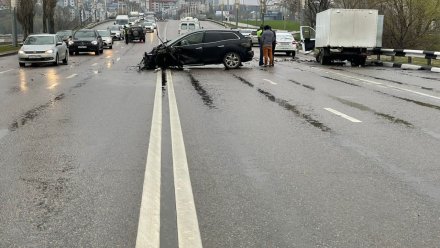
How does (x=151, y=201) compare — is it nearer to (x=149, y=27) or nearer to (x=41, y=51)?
(x=41, y=51)

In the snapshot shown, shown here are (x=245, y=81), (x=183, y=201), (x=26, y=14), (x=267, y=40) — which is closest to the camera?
(x=183, y=201)

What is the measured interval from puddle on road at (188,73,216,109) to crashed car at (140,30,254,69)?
4.25 m

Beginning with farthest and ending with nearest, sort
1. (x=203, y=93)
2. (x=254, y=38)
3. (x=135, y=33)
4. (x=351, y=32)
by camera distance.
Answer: (x=135, y=33) < (x=254, y=38) < (x=351, y=32) < (x=203, y=93)

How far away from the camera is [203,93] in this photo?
46.6 feet

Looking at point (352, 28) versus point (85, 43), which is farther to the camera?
point (85, 43)

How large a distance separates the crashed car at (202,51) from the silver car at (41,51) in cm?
457

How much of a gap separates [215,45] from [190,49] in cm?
105

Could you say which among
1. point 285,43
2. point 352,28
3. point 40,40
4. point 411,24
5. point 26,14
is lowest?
point 285,43

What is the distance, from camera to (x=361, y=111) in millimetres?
11133

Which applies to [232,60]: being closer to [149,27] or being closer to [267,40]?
[267,40]

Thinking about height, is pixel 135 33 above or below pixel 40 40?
above

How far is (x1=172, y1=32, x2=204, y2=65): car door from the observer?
23.0m

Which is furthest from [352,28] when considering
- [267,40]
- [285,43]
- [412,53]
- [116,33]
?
[116,33]

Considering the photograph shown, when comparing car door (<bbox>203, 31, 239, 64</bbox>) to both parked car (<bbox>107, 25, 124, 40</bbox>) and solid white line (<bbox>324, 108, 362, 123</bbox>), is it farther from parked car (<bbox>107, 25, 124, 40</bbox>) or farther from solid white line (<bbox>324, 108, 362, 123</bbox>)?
parked car (<bbox>107, 25, 124, 40</bbox>)
